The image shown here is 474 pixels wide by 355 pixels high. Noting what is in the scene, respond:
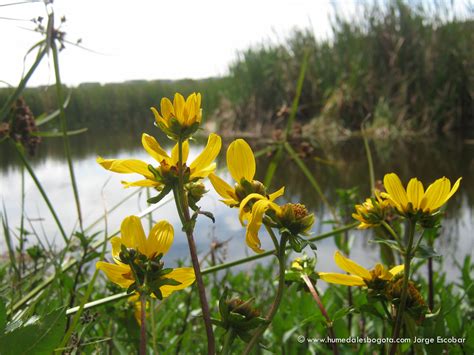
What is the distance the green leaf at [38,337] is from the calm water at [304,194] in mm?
454

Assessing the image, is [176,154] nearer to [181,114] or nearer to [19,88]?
[181,114]

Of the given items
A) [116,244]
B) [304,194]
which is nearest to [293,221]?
[116,244]

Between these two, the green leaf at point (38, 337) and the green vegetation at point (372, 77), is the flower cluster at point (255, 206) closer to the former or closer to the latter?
the green leaf at point (38, 337)

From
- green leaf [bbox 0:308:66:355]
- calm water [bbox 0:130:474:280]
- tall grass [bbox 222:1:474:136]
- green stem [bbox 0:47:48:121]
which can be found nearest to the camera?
green leaf [bbox 0:308:66:355]

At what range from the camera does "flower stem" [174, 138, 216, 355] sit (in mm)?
327

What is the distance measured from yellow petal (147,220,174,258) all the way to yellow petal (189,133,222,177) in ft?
0.16

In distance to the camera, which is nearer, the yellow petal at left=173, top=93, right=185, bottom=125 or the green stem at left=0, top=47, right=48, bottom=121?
the yellow petal at left=173, top=93, right=185, bottom=125

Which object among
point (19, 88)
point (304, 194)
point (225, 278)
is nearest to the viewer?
point (19, 88)

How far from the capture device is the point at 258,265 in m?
1.43

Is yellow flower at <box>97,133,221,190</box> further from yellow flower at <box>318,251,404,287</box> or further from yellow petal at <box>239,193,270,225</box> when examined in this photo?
yellow flower at <box>318,251,404,287</box>

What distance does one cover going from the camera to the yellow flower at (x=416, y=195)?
40cm

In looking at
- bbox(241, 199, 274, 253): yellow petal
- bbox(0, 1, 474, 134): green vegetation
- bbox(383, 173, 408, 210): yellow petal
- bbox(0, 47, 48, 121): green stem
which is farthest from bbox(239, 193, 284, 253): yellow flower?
bbox(0, 1, 474, 134): green vegetation

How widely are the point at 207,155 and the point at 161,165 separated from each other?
4 centimetres

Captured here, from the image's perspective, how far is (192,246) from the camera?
335mm
